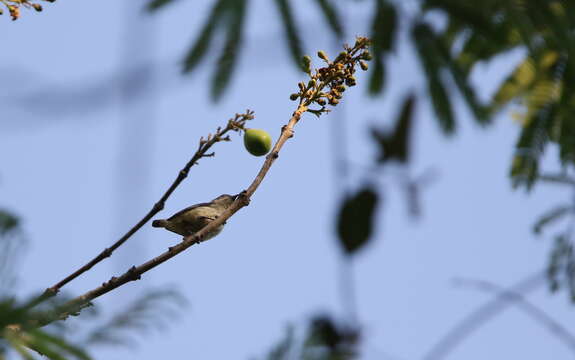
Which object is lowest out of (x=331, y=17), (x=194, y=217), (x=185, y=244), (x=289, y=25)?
(x=185, y=244)

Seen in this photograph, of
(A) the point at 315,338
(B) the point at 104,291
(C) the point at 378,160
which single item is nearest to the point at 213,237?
(B) the point at 104,291

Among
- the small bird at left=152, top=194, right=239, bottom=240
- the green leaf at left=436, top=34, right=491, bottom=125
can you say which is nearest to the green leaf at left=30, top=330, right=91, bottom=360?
the small bird at left=152, top=194, right=239, bottom=240

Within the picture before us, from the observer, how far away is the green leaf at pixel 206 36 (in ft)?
14.8

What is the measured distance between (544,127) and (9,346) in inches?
209

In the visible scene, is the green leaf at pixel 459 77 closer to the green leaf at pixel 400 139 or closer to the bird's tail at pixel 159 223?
the bird's tail at pixel 159 223

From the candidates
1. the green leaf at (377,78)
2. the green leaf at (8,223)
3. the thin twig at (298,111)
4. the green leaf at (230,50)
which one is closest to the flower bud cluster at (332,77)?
the thin twig at (298,111)

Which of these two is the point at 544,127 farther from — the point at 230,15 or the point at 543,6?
the point at 230,15

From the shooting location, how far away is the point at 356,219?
1489 mm

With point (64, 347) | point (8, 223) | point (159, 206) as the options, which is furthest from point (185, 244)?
point (64, 347)

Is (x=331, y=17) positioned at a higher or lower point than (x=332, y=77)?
higher

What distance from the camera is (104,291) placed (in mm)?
1499

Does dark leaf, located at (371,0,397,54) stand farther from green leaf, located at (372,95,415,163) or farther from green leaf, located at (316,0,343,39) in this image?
green leaf, located at (372,95,415,163)

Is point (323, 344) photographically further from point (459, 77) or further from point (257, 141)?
point (459, 77)

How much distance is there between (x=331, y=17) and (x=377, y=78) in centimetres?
84
